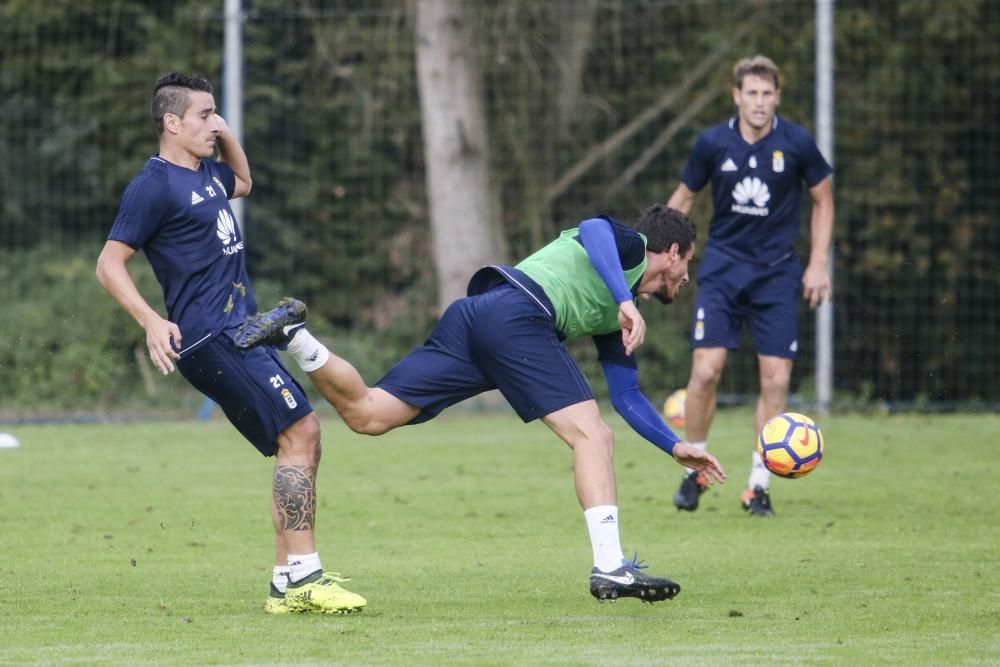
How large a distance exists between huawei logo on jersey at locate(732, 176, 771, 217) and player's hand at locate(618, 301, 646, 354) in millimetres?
3578

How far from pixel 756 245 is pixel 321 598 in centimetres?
438

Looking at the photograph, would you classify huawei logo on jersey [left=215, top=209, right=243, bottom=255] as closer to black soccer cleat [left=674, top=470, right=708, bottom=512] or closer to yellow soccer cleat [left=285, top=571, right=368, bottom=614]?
yellow soccer cleat [left=285, top=571, right=368, bottom=614]

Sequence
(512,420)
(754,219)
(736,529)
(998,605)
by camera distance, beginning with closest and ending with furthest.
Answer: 1. (998,605)
2. (736,529)
3. (754,219)
4. (512,420)

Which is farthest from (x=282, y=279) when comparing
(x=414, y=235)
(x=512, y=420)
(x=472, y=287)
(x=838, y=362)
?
(x=472, y=287)

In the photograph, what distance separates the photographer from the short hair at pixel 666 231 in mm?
6733

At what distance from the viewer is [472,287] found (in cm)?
699

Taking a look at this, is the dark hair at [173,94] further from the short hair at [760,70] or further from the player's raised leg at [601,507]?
the short hair at [760,70]

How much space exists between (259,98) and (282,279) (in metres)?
2.05

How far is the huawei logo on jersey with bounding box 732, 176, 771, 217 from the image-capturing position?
32.1 feet

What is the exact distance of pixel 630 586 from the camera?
6152 millimetres

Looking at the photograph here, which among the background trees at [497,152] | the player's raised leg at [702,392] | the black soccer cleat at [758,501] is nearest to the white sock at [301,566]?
the black soccer cleat at [758,501]

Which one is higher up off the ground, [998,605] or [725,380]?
[998,605]

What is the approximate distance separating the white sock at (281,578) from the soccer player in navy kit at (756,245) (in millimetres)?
3770

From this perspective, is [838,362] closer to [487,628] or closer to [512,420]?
[512,420]
